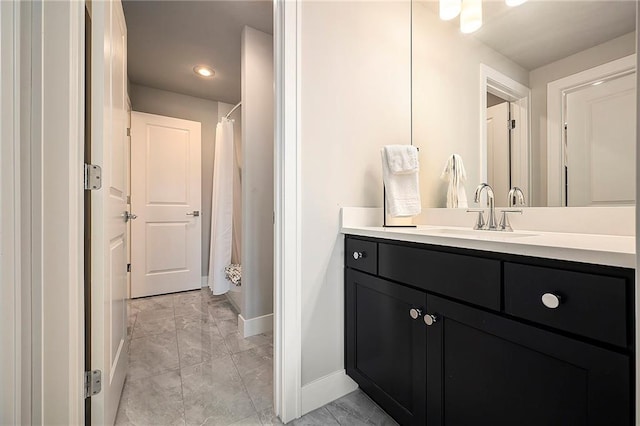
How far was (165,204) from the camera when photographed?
3064 mm

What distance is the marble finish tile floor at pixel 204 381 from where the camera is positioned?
121cm

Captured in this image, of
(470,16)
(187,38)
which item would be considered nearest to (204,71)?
(187,38)

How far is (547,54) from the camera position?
116cm

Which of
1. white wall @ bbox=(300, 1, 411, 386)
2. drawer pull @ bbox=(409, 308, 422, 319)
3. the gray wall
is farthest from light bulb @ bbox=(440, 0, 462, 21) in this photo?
the gray wall

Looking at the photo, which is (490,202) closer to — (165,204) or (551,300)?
(551,300)

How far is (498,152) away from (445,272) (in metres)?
0.85

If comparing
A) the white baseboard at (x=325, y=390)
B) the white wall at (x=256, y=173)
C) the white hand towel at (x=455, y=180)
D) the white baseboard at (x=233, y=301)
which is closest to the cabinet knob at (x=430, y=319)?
the white baseboard at (x=325, y=390)

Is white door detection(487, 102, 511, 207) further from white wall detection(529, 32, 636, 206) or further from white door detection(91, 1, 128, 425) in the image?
white door detection(91, 1, 128, 425)

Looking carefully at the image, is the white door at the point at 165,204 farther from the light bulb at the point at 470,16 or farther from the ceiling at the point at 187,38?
the light bulb at the point at 470,16

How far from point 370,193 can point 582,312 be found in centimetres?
100

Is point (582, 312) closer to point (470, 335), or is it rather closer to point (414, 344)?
point (470, 335)

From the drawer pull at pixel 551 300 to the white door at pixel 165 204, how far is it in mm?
3271

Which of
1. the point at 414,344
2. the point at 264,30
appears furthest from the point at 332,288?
the point at 264,30

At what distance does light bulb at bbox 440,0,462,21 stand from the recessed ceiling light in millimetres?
2125
